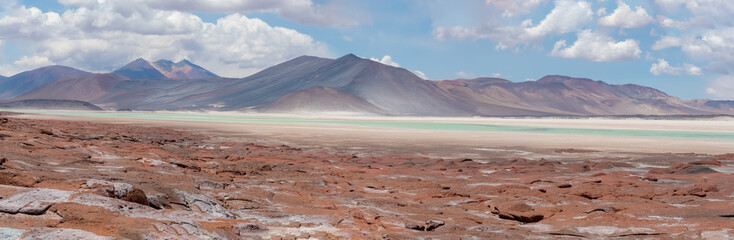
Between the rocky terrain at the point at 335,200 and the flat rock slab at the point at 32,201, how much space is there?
12 mm

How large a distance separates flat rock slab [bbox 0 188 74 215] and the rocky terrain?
1cm

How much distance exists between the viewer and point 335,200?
10406mm

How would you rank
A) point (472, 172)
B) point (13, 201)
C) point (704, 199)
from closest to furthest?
point (13, 201)
point (704, 199)
point (472, 172)

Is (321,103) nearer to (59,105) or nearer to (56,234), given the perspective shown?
(59,105)

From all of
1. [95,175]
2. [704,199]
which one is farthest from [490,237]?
[95,175]

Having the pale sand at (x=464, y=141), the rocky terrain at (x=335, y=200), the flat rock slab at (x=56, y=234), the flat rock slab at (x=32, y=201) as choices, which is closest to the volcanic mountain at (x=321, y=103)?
the pale sand at (x=464, y=141)

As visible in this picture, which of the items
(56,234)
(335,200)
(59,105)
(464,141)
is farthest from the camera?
(59,105)

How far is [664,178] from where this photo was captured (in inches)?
543

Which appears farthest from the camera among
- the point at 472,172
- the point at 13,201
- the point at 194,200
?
the point at 472,172

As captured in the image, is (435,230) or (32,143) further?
(32,143)

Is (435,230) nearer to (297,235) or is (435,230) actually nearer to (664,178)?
(297,235)

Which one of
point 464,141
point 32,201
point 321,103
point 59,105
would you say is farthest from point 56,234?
point 59,105

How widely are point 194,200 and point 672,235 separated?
21.2 ft

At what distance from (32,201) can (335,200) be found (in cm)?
497
